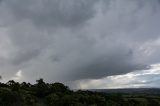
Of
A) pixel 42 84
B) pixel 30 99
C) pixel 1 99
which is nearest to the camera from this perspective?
pixel 1 99

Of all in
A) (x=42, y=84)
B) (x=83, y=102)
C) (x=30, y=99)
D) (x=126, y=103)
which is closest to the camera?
(x=30, y=99)

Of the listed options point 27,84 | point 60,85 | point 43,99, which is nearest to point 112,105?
point 43,99

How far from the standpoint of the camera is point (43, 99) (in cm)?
11081

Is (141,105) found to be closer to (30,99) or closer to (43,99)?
(43,99)

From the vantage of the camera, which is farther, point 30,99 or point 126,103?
point 126,103

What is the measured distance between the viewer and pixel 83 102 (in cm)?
10975

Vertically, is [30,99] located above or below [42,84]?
below

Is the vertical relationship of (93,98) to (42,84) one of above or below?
below

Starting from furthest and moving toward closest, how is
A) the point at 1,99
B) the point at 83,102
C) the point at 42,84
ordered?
the point at 42,84
the point at 83,102
the point at 1,99

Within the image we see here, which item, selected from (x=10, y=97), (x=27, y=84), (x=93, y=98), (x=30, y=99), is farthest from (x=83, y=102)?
(x=27, y=84)

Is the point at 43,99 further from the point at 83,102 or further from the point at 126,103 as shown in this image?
the point at 126,103

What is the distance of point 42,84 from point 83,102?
Answer: 93.3 feet

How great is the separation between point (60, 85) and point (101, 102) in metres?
28.2

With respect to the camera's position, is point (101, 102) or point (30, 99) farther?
point (101, 102)
